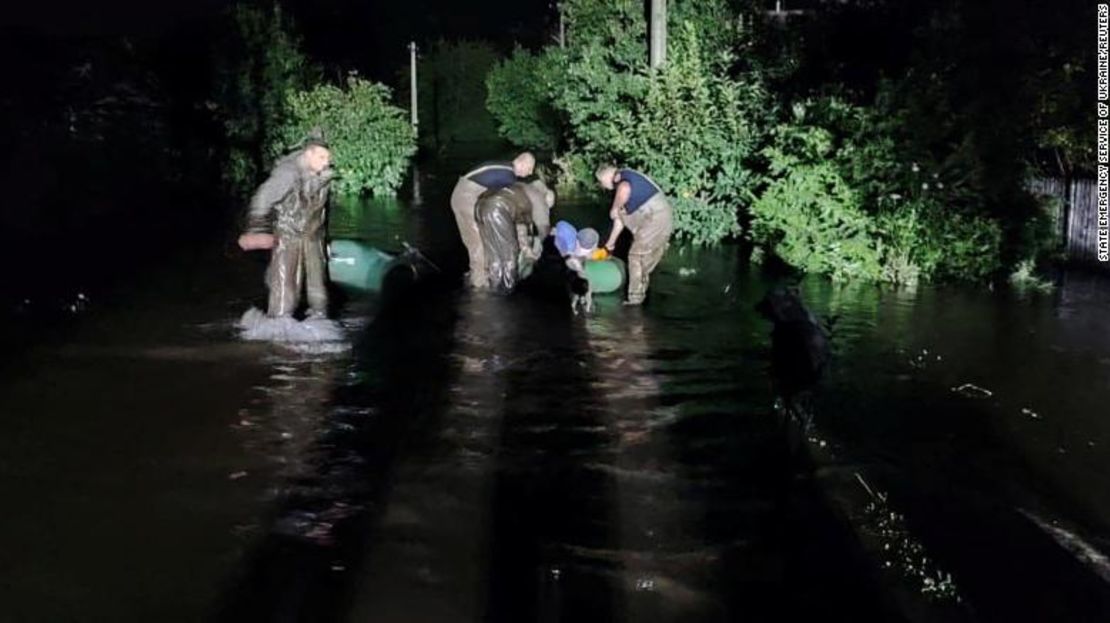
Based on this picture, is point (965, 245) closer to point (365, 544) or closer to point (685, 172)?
point (685, 172)

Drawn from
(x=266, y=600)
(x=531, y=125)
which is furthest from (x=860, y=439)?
(x=531, y=125)

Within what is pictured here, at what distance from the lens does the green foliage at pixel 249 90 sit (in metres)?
25.2

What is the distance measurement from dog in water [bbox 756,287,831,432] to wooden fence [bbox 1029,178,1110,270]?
24.2 ft

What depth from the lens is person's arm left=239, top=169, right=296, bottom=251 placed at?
11.2 metres

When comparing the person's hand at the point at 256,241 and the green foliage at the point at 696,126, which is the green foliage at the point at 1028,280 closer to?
the green foliage at the point at 696,126

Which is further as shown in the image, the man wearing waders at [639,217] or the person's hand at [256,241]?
the man wearing waders at [639,217]

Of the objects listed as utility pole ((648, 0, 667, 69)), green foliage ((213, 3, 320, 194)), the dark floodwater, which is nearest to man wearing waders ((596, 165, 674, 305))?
the dark floodwater

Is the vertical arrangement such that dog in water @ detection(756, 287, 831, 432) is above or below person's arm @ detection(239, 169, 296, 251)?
below

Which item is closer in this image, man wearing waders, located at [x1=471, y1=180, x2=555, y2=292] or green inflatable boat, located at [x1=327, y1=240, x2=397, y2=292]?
man wearing waders, located at [x1=471, y1=180, x2=555, y2=292]

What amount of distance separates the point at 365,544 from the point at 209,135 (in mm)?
20967

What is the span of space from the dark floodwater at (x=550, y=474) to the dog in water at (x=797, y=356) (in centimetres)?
25

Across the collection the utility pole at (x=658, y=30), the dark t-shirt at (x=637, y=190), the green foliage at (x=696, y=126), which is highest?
the utility pole at (x=658, y=30)

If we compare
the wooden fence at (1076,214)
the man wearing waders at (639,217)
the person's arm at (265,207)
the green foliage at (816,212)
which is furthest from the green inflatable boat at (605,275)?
the wooden fence at (1076,214)

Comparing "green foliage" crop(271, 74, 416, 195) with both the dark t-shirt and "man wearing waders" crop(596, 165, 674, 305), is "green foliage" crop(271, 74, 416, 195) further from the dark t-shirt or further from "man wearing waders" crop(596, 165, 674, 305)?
the dark t-shirt
